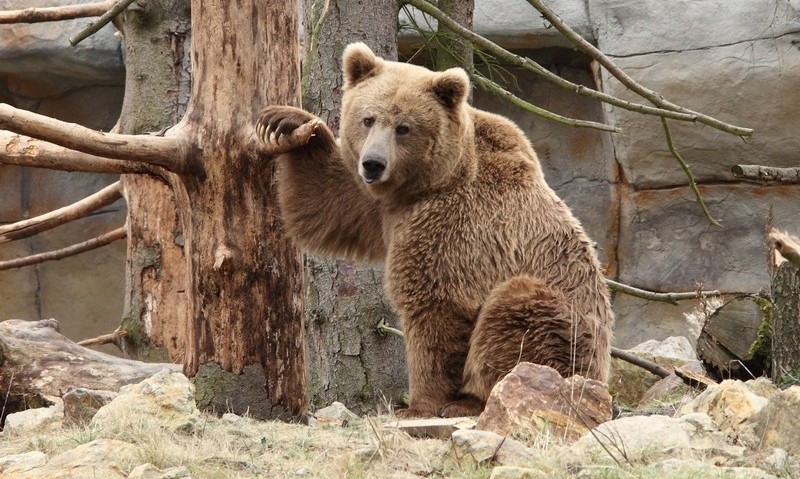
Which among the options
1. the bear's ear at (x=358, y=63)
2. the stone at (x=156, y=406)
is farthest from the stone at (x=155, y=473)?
the bear's ear at (x=358, y=63)

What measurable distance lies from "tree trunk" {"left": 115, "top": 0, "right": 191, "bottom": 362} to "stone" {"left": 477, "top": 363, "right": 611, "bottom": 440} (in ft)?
12.6

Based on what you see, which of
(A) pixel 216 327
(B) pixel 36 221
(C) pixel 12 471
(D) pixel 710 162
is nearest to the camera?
(C) pixel 12 471

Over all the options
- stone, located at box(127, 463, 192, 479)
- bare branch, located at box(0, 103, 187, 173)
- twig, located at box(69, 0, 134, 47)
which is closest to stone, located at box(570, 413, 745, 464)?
stone, located at box(127, 463, 192, 479)

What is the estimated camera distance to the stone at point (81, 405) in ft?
14.6

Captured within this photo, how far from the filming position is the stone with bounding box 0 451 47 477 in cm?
356

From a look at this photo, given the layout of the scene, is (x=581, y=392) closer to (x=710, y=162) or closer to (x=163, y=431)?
(x=163, y=431)

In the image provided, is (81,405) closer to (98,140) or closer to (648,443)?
(98,140)

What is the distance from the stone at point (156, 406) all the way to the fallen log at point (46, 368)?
3.35 feet

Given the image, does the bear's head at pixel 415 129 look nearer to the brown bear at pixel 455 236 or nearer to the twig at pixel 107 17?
the brown bear at pixel 455 236

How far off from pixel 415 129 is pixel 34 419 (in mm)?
2397

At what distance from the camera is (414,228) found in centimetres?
527

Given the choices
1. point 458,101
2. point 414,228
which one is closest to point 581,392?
point 414,228

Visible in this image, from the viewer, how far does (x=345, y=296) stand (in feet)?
22.9

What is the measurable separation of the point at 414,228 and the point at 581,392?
4.92 feet
